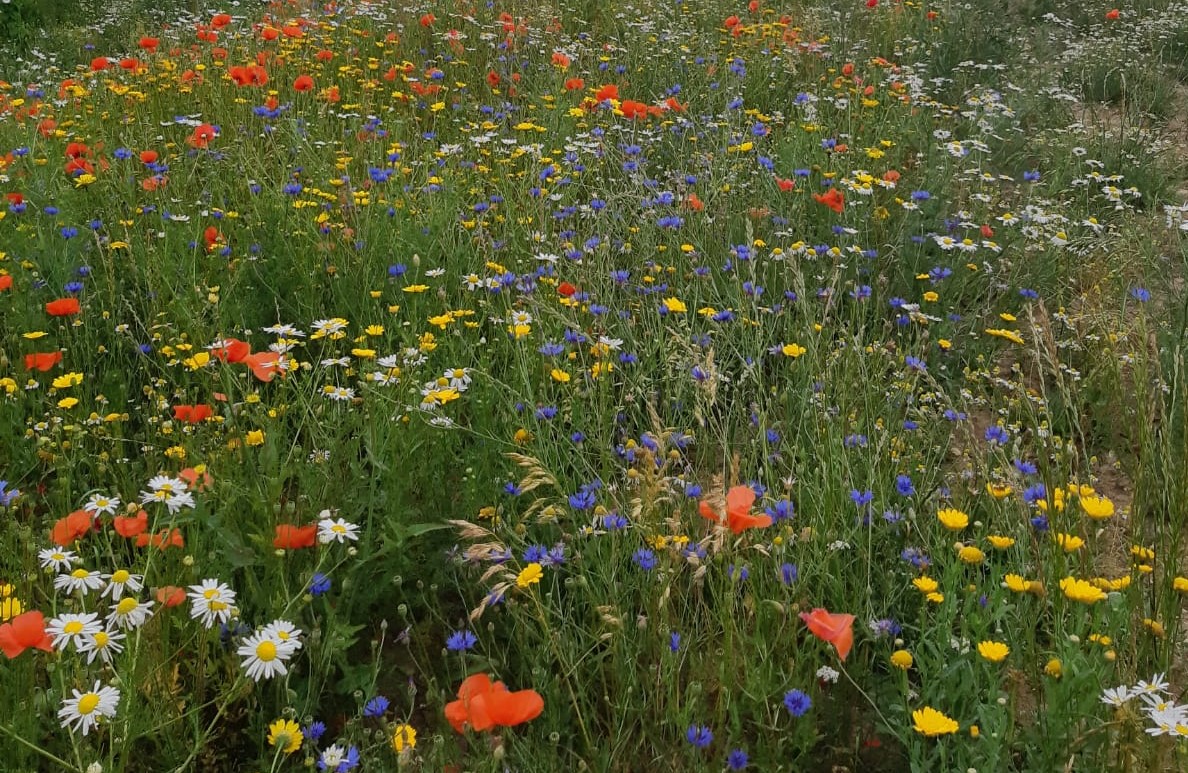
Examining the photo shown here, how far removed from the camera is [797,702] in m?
1.60

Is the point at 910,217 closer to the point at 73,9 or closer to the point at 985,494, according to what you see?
the point at 985,494

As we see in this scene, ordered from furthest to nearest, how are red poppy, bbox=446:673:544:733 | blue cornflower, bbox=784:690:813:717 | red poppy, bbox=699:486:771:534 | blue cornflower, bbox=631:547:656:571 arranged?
blue cornflower, bbox=631:547:656:571
blue cornflower, bbox=784:690:813:717
red poppy, bbox=699:486:771:534
red poppy, bbox=446:673:544:733

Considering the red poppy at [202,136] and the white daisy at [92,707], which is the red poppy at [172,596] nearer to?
the white daisy at [92,707]

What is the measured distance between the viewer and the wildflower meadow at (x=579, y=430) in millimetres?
1609

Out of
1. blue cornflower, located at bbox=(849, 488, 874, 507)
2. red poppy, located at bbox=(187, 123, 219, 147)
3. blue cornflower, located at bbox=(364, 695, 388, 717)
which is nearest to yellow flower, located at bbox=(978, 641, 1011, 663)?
blue cornflower, located at bbox=(849, 488, 874, 507)

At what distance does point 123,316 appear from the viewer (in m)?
2.92

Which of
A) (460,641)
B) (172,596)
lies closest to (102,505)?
(172,596)

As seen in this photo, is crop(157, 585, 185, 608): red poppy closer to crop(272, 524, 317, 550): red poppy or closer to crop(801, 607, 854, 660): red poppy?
crop(272, 524, 317, 550): red poppy

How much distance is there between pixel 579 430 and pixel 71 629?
4.00 feet

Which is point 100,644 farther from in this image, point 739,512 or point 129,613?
point 739,512

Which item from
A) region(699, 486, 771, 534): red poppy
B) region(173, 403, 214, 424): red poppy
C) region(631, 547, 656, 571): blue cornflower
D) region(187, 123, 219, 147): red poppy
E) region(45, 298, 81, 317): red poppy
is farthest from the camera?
region(187, 123, 219, 147): red poppy

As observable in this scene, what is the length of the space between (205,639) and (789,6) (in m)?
7.35

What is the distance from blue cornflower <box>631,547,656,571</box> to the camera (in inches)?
71.9

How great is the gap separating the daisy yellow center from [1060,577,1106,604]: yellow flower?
1.31 metres
